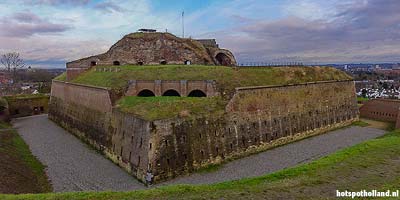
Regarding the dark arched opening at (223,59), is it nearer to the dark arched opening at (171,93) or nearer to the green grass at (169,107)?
the dark arched opening at (171,93)

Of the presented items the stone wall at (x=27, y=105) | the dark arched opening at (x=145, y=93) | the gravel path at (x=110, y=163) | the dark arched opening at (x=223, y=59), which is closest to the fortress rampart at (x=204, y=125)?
the dark arched opening at (x=145, y=93)

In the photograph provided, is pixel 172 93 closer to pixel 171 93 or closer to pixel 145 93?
pixel 171 93

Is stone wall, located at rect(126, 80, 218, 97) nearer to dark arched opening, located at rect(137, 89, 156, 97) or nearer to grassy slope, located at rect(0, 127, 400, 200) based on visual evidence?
dark arched opening, located at rect(137, 89, 156, 97)

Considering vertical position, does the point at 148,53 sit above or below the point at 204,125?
above

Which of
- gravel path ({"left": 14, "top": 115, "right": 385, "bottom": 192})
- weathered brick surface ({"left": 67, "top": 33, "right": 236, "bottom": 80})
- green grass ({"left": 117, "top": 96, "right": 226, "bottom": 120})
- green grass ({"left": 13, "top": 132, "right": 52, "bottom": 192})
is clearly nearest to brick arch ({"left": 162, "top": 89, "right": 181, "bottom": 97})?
green grass ({"left": 117, "top": 96, "right": 226, "bottom": 120})

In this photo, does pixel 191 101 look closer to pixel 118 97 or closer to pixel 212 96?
pixel 212 96

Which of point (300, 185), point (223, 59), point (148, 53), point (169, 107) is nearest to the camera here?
point (300, 185)

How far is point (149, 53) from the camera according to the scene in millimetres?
26531

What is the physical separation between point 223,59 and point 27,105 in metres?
20.6

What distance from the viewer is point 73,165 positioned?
53.0ft

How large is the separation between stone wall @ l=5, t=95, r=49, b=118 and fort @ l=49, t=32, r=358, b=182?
4559mm

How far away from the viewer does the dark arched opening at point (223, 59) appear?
2895 centimetres

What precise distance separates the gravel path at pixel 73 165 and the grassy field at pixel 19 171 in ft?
1.24

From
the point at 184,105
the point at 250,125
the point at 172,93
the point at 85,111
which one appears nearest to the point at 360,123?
the point at 250,125
